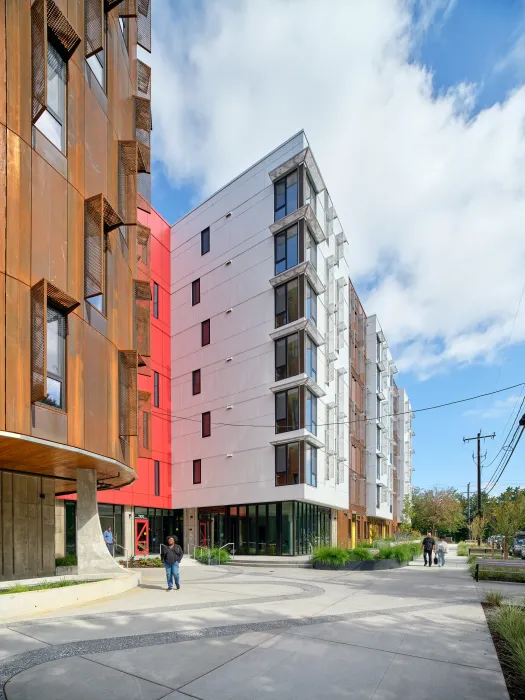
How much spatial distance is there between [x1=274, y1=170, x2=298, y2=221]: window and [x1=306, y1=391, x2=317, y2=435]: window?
11.1 m

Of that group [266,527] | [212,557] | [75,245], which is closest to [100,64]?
[75,245]

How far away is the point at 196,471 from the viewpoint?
4022cm

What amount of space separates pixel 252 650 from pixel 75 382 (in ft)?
25.9

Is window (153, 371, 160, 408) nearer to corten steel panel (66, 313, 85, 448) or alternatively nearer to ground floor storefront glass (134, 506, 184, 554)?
ground floor storefront glass (134, 506, 184, 554)

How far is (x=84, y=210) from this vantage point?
15.3 metres

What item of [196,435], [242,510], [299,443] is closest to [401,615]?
[299,443]

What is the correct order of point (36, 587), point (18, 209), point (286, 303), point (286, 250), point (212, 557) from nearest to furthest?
point (18, 209) < point (36, 587) < point (212, 557) < point (286, 303) < point (286, 250)

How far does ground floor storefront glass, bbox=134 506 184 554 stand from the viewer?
3888 cm

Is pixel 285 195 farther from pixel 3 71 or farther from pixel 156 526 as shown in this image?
pixel 3 71

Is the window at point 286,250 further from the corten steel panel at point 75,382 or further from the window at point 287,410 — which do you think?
the corten steel panel at point 75,382

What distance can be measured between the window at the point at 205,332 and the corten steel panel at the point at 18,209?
28248mm

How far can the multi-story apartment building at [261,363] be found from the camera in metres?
34.5

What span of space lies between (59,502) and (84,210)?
1995 centimetres

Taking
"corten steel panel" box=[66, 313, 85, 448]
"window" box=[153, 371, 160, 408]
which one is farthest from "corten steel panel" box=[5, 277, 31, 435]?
"window" box=[153, 371, 160, 408]
